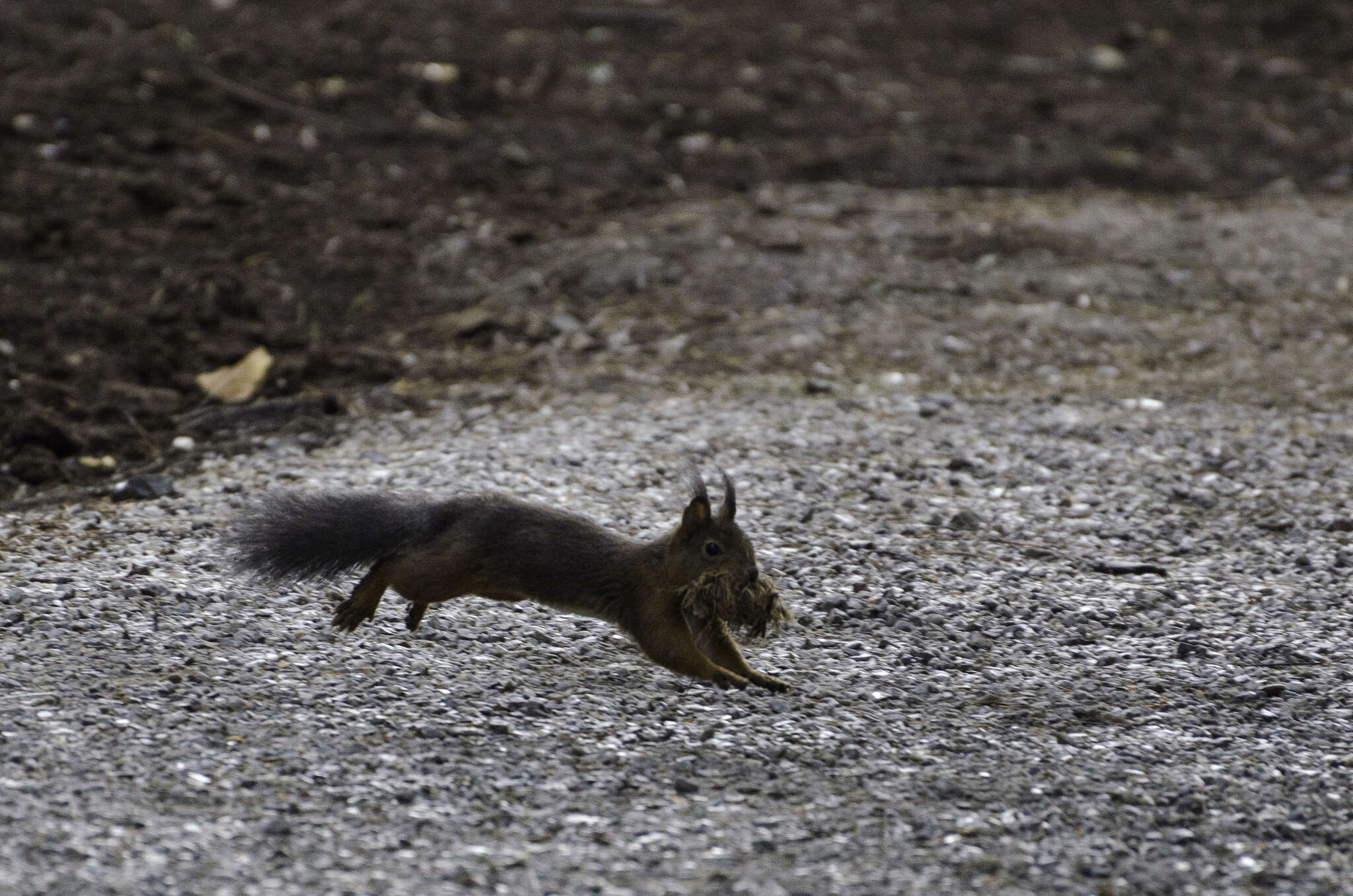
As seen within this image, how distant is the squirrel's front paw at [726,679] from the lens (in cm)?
437

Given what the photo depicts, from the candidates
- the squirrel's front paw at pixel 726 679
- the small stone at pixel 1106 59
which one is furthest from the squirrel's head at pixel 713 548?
the small stone at pixel 1106 59

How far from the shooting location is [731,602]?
4320 millimetres

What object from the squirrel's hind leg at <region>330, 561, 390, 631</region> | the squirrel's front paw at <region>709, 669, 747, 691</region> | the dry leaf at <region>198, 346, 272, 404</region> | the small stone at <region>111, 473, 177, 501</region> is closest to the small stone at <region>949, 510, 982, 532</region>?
the squirrel's front paw at <region>709, 669, 747, 691</region>

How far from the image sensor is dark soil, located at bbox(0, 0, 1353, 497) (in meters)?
7.72

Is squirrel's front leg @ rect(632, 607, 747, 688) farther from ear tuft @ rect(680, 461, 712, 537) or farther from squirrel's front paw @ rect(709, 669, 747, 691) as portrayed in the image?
ear tuft @ rect(680, 461, 712, 537)

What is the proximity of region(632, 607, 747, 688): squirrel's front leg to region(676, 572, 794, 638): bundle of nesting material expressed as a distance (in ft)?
0.15

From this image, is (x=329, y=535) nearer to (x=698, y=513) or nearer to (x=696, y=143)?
(x=698, y=513)

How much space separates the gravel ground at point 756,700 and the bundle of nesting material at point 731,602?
0.26 meters

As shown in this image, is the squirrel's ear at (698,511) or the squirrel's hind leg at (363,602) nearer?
the squirrel's ear at (698,511)

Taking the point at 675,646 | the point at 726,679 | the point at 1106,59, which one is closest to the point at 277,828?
the point at 675,646

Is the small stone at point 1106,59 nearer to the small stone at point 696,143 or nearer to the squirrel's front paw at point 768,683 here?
the small stone at point 696,143

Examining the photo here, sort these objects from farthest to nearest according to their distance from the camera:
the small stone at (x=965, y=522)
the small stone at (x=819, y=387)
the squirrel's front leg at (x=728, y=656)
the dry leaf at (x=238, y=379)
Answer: the small stone at (x=819, y=387) < the dry leaf at (x=238, y=379) < the small stone at (x=965, y=522) < the squirrel's front leg at (x=728, y=656)

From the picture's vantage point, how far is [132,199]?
9047mm

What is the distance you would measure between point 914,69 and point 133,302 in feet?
20.4
